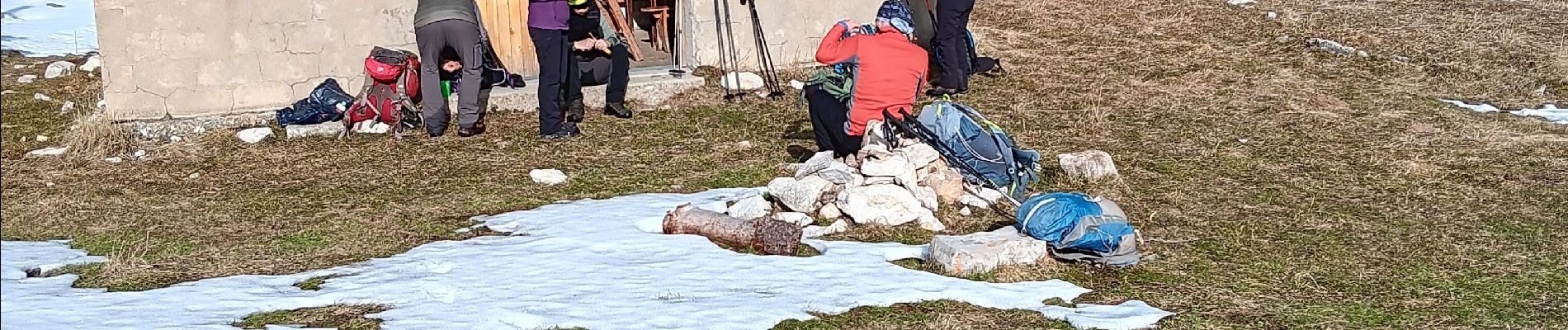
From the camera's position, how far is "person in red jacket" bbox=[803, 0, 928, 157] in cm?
883

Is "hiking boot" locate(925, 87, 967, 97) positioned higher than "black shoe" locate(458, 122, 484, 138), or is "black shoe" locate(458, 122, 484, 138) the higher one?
"hiking boot" locate(925, 87, 967, 97)

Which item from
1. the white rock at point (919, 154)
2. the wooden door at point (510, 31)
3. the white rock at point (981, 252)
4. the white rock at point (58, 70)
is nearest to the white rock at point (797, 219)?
the white rock at point (919, 154)

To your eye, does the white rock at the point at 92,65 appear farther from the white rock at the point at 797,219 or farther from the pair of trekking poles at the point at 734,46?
the white rock at the point at 797,219

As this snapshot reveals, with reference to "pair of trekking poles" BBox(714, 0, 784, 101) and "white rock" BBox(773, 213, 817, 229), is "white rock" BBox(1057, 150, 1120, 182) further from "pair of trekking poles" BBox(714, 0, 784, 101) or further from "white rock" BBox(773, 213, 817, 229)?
"pair of trekking poles" BBox(714, 0, 784, 101)

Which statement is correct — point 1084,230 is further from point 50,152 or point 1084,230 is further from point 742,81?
point 50,152

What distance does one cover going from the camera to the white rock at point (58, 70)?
13375 millimetres

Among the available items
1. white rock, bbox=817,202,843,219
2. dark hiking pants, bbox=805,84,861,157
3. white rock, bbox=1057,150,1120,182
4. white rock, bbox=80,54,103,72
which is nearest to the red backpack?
dark hiking pants, bbox=805,84,861,157

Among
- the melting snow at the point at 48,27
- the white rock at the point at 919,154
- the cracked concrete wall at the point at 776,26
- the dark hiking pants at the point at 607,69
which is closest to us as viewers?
the white rock at the point at 919,154

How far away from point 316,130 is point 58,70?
14.5 feet

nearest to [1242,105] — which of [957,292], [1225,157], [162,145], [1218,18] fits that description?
[1225,157]

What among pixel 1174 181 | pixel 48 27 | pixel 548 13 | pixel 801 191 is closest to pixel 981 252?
pixel 801 191

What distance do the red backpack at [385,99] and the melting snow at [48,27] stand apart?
6.41 meters

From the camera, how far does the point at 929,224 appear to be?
26.0 feet

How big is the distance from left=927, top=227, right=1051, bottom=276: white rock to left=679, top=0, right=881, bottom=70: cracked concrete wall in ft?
17.1
